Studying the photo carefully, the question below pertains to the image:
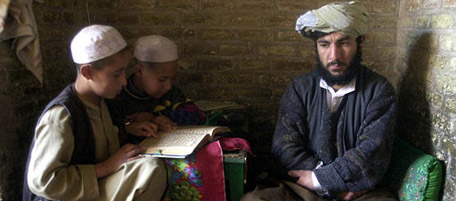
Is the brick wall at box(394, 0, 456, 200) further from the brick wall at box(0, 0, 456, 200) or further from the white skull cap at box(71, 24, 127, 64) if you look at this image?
the white skull cap at box(71, 24, 127, 64)

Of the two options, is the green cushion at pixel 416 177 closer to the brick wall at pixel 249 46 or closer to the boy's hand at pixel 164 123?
the brick wall at pixel 249 46

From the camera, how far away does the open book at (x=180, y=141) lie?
1717mm

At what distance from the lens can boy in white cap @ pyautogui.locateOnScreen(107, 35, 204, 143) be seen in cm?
208

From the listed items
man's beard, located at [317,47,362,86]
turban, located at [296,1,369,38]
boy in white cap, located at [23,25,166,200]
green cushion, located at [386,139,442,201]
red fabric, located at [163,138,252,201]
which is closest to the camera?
boy in white cap, located at [23,25,166,200]

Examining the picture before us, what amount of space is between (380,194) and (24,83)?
80.0 inches

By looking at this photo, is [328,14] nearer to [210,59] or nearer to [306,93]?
[306,93]

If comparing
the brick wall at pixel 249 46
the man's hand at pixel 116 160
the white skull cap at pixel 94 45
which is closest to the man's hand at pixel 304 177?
the brick wall at pixel 249 46

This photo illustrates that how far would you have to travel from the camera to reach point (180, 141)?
5.98ft

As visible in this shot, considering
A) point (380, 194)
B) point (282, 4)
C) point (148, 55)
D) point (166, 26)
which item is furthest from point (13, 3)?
point (380, 194)

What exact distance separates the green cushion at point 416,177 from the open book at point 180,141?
3.27 ft

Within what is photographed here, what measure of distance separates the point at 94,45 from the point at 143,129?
1.76ft

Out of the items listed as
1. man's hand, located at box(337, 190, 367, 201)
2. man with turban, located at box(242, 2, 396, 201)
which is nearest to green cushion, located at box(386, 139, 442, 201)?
man with turban, located at box(242, 2, 396, 201)

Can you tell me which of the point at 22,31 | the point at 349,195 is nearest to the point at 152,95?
the point at 22,31

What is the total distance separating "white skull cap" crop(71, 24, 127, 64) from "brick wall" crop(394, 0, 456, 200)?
1703 mm
